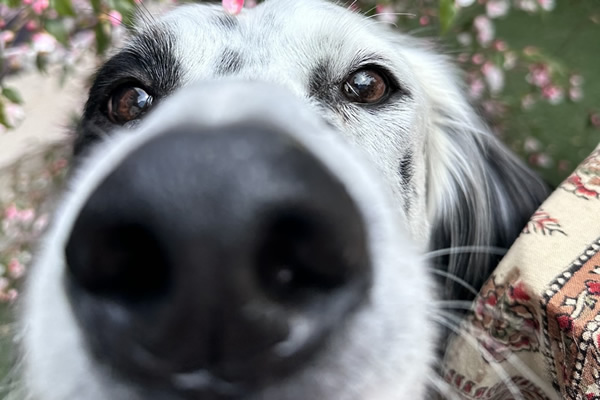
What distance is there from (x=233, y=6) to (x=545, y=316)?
1576mm

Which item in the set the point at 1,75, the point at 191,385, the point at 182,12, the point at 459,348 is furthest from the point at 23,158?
the point at 191,385

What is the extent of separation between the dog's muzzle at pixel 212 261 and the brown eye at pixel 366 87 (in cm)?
106

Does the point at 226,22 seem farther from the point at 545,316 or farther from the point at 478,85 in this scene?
the point at 478,85

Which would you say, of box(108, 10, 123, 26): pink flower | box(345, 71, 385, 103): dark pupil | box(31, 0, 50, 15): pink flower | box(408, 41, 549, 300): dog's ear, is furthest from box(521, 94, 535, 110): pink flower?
box(31, 0, 50, 15): pink flower

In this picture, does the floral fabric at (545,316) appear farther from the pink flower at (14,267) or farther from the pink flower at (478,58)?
the pink flower at (14,267)

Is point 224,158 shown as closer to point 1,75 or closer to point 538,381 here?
point 538,381

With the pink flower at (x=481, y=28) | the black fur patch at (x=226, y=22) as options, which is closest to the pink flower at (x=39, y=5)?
the black fur patch at (x=226, y=22)

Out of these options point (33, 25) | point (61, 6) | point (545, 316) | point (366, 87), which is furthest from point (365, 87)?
point (33, 25)

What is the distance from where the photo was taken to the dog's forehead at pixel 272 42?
162cm

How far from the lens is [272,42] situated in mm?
1723

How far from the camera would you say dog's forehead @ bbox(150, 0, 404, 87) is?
1.62 metres

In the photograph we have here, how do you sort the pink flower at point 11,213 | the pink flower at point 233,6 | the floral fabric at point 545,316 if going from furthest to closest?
the pink flower at point 11,213 → the pink flower at point 233,6 → the floral fabric at point 545,316

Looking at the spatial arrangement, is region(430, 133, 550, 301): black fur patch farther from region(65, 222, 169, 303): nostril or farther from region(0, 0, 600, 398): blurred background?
region(65, 222, 169, 303): nostril

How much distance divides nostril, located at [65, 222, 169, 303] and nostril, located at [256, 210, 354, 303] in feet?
0.43
